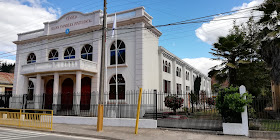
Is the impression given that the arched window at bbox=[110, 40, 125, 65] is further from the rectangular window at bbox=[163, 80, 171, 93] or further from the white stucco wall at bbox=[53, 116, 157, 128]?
the white stucco wall at bbox=[53, 116, 157, 128]

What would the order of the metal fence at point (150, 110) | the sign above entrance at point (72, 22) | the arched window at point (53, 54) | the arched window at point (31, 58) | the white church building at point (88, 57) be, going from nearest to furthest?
the metal fence at point (150, 110) → the white church building at point (88, 57) → the sign above entrance at point (72, 22) → the arched window at point (53, 54) → the arched window at point (31, 58)

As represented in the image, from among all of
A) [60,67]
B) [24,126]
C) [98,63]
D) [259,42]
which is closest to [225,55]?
[259,42]

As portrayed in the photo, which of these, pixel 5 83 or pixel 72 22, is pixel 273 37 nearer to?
pixel 72 22

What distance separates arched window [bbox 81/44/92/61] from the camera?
19.9 m

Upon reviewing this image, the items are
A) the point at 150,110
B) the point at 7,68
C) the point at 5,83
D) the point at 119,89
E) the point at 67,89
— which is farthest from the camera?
the point at 7,68

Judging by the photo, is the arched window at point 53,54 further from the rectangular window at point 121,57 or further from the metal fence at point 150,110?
the rectangular window at point 121,57

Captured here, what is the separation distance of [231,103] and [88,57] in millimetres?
14375

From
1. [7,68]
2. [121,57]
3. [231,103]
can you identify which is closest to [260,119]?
[231,103]

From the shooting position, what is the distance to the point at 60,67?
17375mm

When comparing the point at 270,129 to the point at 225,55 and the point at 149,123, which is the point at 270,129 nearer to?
the point at 149,123

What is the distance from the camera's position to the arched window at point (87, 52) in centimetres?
1995

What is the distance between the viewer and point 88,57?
1995 centimetres

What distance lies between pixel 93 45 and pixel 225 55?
466 inches

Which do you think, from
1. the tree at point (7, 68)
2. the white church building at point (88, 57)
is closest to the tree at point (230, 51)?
the white church building at point (88, 57)
